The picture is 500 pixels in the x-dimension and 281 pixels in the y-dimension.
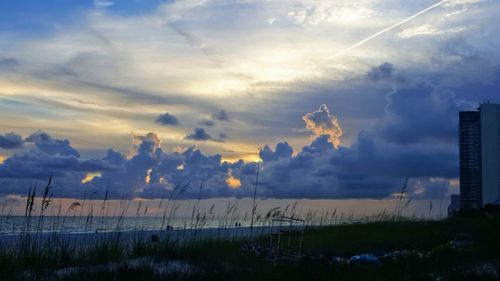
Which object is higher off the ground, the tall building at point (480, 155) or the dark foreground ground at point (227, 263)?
the tall building at point (480, 155)

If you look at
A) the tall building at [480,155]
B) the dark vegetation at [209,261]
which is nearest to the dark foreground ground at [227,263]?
the dark vegetation at [209,261]

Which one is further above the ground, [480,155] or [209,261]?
[480,155]

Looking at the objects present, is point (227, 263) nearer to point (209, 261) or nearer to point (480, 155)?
point (209, 261)

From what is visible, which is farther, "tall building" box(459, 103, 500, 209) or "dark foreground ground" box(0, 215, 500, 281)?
"tall building" box(459, 103, 500, 209)

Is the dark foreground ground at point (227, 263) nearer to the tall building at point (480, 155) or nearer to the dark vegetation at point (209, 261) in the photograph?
the dark vegetation at point (209, 261)

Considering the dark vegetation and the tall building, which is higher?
the tall building

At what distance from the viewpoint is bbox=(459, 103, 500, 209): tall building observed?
57.8 m

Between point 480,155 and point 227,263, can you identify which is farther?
point 480,155

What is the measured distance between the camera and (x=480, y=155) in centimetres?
5947

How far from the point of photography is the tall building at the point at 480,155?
5784 cm

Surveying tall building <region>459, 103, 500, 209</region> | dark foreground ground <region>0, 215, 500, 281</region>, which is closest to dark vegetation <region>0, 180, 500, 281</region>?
dark foreground ground <region>0, 215, 500, 281</region>

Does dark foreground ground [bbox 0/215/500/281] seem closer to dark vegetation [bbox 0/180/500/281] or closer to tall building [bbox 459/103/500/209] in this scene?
dark vegetation [bbox 0/180/500/281]

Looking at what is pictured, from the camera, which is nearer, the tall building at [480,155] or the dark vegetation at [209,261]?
the dark vegetation at [209,261]

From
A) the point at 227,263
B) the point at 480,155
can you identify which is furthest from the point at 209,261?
the point at 480,155
